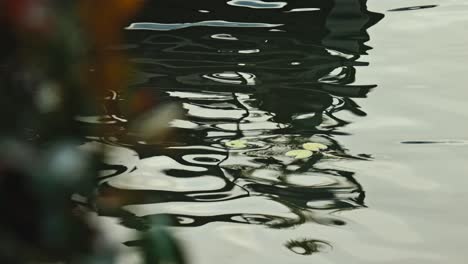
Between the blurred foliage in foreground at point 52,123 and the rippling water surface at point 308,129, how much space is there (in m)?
1.36

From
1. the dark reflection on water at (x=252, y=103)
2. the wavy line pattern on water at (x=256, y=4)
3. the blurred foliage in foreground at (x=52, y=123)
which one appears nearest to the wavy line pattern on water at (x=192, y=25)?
the dark reflection on water at (x=252, y=103)


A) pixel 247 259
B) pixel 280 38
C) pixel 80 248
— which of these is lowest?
pixel 247 259

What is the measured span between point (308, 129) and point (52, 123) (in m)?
3.43

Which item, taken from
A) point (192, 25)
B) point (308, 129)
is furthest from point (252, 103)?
point (192, 25)

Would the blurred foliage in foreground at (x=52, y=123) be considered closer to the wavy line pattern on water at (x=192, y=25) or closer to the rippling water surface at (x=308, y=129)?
the rippling water surface at (x=308, y=129)

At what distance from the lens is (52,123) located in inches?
32.2

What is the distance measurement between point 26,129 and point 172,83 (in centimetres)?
394

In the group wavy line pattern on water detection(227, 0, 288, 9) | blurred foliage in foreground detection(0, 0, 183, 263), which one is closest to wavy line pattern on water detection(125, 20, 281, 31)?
wavy line pattern on water detection(227, 0, 288, 9)

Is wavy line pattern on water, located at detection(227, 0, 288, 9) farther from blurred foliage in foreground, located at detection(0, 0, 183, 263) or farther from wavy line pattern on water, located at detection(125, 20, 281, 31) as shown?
blurred foliage in foreground, located at detection(0, 0, 183, 263)

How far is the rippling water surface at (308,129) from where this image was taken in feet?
10.9

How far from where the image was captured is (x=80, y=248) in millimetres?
806

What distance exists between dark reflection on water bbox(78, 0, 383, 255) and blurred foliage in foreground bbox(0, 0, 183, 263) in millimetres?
1606

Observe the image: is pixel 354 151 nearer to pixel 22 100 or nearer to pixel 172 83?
pixel 172 83

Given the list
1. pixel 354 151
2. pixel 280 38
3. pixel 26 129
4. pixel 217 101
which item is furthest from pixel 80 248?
pixel 280 38
